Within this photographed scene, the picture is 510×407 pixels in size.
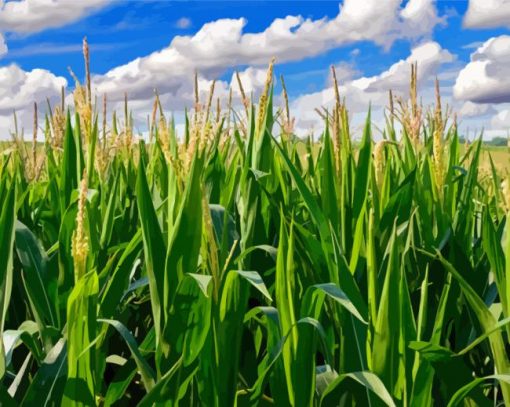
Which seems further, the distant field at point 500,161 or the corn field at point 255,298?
the distant field at point 500,161

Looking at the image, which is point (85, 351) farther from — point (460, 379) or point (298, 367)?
point (460, 379)

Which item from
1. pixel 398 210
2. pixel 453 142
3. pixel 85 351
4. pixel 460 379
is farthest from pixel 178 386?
pixel 453 142

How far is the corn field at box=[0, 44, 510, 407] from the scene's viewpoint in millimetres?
1022

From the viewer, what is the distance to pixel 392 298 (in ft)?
3.36

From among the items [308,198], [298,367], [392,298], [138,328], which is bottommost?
[138,328]

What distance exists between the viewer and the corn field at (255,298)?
1.02 metres

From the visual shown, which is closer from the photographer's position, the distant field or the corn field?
the corn field

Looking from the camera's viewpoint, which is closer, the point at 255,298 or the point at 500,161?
the point at 255,298

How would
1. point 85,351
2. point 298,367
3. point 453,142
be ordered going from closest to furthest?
1. point 85,351
2. point 298,367
3. point 453,142

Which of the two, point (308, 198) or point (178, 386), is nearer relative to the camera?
point (178, 386)

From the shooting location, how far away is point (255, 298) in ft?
5.01

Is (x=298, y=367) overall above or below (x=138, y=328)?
above

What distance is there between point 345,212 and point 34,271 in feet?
2.30

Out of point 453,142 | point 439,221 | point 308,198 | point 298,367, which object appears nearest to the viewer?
point 298,367
